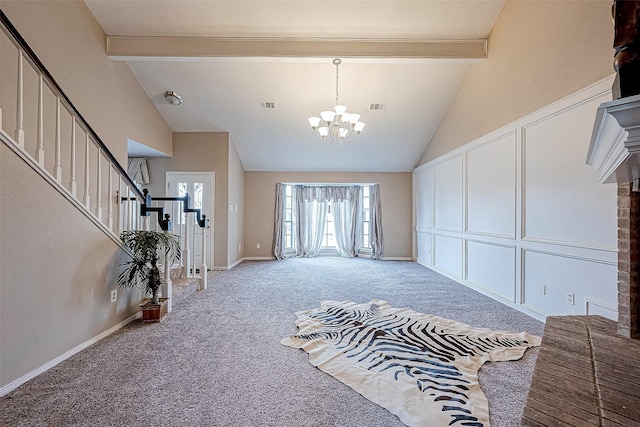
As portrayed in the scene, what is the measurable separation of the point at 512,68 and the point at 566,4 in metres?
0.85

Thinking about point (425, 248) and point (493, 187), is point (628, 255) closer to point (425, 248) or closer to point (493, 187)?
point (493, 187)

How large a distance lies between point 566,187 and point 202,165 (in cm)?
592

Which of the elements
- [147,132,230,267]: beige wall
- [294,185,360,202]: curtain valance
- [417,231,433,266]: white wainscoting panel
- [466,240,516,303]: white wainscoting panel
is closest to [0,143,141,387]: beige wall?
[147,132,230,267]: beige wall

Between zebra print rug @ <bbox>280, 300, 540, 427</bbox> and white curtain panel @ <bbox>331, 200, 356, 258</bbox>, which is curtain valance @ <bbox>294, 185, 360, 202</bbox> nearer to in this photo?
white curtain panel @ <bbox>331, 200, 356, 258</bbox>

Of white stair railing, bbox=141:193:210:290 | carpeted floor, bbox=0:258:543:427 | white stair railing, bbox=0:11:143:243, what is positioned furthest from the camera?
white stair railing, bbox=141:193:210:290

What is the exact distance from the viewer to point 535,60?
330cm

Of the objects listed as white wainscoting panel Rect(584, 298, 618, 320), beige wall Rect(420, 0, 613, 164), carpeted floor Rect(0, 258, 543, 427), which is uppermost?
beige wall Rect(420, 0, 613, 164)

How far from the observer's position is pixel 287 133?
622 cm

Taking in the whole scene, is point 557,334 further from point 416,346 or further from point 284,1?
point 284,1

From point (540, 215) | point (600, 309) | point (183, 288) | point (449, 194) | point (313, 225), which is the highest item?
point (449, 194)

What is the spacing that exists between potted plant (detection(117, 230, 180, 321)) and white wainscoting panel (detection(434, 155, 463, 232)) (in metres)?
4.58

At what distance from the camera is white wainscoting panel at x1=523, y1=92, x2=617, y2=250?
2.63m

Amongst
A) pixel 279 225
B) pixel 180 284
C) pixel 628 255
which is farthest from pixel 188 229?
pixel 628 255

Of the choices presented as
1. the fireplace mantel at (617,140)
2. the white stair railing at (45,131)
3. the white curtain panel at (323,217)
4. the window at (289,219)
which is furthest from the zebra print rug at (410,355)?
the window at (289,219)
